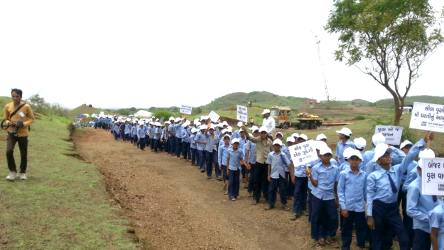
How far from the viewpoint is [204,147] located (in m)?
13.1

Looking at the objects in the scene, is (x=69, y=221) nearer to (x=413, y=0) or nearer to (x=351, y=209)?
(x=351, y=209)

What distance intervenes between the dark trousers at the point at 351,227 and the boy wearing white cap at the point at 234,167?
3.95 meters

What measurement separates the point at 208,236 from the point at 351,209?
2652 millimetres

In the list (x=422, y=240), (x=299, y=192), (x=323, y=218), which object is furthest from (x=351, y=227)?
(x=299, y=192)

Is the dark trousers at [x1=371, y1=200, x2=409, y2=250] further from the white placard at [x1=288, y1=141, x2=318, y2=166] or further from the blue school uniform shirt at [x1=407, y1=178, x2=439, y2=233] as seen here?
the white placard at [x1=288, y1=141, x2=318, y2=166]

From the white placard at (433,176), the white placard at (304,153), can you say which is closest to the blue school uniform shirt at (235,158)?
the white placard at (304,153)

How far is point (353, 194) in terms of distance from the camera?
5746mm

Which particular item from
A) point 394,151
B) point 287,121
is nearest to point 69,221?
point 394,151

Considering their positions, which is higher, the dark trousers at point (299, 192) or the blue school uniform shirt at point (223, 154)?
the blue school uniform shirt at point (223, 154)

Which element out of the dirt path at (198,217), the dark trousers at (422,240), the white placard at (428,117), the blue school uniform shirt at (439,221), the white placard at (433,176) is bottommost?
the dirt path at (198,217)

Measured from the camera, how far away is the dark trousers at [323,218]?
629 cm

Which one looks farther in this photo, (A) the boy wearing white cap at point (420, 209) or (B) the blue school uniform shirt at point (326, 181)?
(B) the blue school uniform shirt at point (326, 181)

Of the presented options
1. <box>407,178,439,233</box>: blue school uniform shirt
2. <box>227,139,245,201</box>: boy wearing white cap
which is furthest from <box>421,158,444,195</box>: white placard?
<box>227,139,245,201</box>: boy wearing white cap

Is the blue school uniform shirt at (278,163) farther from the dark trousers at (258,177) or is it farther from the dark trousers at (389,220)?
the dark trousers at (389,220)
